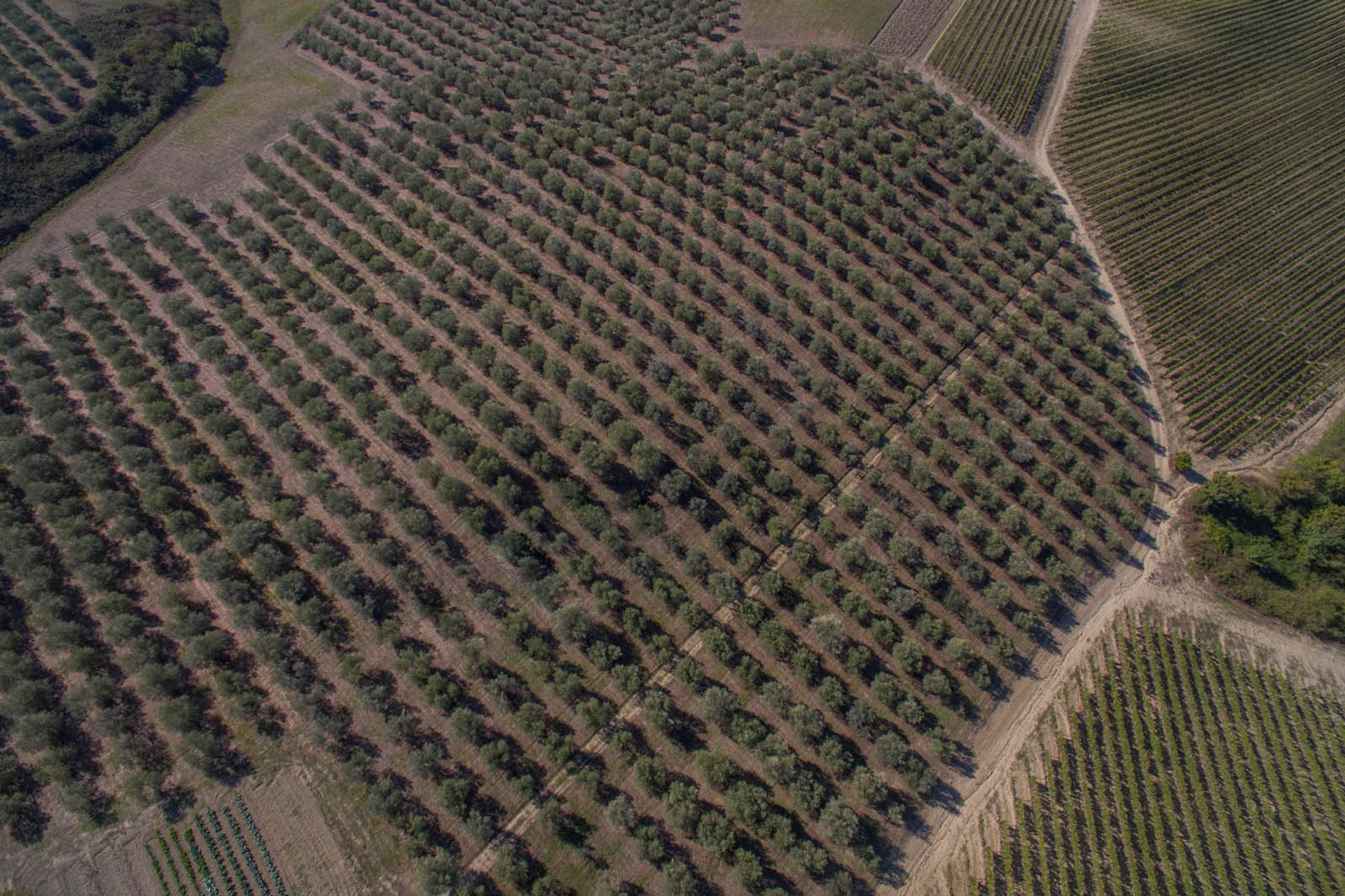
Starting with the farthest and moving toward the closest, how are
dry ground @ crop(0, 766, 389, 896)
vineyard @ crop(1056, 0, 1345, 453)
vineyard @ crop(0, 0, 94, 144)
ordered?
vineyard @ crop(0, 0, 94, 144), vineyard @ crop(1056, 0, 1345, 453), dry ground @ crop(0, 766, 389, 896)

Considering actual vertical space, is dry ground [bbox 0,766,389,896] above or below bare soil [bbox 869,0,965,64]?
below

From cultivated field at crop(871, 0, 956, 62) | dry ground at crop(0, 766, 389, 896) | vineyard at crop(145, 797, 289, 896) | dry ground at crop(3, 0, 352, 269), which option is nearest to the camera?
dry ground at crop(0, 766, 389, 896)

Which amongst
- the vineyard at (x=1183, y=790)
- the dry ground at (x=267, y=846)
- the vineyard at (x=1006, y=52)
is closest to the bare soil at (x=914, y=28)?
the vineyard at (x=1006, y=52)

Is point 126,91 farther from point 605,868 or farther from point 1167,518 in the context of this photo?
point 1167,518

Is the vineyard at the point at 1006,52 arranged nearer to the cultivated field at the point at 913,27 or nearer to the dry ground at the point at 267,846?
the cultivated field at the point at 913,27

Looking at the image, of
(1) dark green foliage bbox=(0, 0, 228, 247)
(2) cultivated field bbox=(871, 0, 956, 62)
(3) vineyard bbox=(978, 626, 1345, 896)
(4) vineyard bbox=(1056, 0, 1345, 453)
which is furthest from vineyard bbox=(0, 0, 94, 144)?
(4) vineyard bbox=(1056, 0, 1345, 453)

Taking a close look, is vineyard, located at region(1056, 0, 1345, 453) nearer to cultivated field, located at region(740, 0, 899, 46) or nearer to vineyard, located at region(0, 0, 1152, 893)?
vineyard, located at region(0, 0, 1152, 893)
